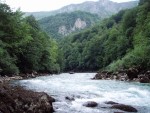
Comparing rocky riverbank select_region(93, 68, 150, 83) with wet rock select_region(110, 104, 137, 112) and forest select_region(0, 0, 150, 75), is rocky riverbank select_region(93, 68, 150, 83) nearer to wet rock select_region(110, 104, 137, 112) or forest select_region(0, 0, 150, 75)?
forest select_region(0, 0, 150, 75)

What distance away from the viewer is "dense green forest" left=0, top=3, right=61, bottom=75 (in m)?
56.8

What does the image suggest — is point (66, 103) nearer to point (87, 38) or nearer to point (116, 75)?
point (116, 75)

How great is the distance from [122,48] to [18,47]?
42096mm

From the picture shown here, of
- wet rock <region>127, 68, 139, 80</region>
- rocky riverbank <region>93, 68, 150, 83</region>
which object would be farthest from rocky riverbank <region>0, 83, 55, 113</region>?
wet rock <region>127, 68, 139, 80</region>

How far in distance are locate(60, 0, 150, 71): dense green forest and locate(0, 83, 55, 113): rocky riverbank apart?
39526mm

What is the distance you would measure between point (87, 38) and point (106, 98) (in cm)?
16908

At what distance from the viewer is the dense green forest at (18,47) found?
5678 cm

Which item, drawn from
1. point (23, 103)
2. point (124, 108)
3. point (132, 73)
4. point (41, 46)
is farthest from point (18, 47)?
point (23, 103)

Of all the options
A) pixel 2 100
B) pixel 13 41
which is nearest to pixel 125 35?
pixel 13 41

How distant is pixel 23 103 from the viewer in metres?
21.7

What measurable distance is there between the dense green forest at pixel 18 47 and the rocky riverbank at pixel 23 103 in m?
27.1

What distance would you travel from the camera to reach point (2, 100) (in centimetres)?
2056

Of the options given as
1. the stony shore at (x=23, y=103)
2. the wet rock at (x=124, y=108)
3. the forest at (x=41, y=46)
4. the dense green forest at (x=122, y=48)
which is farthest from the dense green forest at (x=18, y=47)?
the stony shore at (x=23, y=103)

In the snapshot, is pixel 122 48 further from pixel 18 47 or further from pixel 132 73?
pixel 132 73
